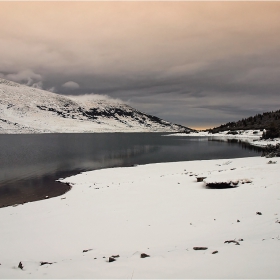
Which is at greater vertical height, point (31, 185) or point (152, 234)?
point (152, 234)

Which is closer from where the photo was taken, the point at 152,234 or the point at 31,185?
the point at 152,234

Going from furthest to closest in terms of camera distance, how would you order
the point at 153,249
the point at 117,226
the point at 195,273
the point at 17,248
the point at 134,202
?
the point at 134,202 → the point at 117,226 → the point at 17,248 → the point at 153,249 → the point at 195,273

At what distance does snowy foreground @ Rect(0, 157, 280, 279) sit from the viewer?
7.11 m

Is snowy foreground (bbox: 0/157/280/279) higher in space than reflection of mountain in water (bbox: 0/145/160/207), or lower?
higher

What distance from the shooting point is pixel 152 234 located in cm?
1015

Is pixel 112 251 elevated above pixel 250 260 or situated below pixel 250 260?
below

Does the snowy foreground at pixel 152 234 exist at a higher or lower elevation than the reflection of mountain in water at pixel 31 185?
higher

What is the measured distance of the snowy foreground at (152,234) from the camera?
7.11 m

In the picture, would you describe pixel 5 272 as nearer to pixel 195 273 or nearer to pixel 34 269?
pixel 34 269

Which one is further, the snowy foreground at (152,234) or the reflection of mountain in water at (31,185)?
the reflection of mountain in water at (31,185)

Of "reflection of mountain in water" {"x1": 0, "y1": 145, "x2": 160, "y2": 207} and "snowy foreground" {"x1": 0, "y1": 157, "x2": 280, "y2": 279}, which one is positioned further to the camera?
"reflection of mountain in water" {"x1": 0, "y1": 145, "x2": 160, "y2": 207}

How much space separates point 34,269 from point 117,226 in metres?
4.45

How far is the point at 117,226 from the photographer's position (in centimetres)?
1145

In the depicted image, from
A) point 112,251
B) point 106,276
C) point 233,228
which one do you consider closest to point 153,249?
point 112,251
